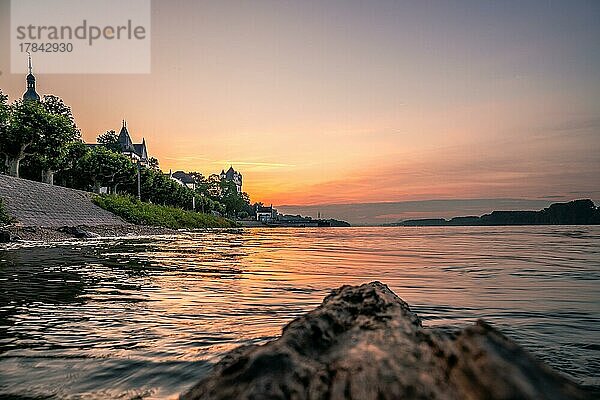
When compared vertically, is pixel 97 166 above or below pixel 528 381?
above

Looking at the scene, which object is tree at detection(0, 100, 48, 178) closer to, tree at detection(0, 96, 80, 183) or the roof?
tree at detection(0, 96, 80, 183)

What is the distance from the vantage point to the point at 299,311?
5.09m

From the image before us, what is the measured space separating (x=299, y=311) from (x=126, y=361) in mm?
2293

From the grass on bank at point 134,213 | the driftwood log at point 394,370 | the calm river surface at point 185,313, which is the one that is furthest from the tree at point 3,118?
A: the driftwood log at point 394,370

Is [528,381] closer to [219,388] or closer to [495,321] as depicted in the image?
[219,388]

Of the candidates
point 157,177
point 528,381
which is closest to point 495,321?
point 528,381

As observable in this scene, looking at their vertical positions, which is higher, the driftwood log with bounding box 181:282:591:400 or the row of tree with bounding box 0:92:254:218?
the row of tree with bounding box 0:92:254:218

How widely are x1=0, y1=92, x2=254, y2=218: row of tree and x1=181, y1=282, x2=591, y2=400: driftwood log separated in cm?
3836

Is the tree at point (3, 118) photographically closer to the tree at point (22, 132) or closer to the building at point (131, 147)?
the tree at point (22, 132)

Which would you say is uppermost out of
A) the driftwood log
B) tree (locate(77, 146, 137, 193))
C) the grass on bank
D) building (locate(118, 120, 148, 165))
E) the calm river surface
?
building (locate(118, 120, 148, 165))

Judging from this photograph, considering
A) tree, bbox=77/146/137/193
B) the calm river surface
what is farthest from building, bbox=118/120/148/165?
the calm river surface

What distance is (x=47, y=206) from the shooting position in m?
30.7

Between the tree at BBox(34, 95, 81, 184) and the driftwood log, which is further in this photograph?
the tree at BBox(34, 95, 81, 184)

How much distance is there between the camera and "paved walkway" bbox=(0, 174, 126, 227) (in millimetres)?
25984
